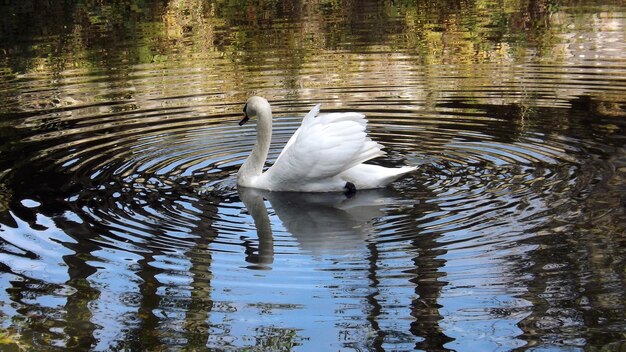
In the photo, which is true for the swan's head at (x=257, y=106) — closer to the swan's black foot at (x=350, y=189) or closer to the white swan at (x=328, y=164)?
the white swan at (x=328, y=164)

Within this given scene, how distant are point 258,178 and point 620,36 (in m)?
10.4

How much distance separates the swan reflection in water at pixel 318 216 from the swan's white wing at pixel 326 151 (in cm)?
23

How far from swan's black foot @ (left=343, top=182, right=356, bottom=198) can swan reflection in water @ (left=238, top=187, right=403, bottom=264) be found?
36mm

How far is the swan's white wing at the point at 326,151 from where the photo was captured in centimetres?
876

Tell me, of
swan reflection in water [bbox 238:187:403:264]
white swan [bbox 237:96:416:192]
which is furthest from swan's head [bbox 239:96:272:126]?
swan reflection in water [bbox 238:187:403:264]

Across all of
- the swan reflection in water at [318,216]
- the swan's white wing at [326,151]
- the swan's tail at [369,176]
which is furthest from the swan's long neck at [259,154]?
the swan's tail at [369,176]

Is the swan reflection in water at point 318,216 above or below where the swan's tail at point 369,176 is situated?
below

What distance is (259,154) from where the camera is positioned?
9.47 metres

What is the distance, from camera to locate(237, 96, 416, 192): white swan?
8773mm

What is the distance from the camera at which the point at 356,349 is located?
561cm

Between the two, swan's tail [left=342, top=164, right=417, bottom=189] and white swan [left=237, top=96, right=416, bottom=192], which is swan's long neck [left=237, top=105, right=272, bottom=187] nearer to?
white swan [left=237, top=96, right=416, bottom=192]

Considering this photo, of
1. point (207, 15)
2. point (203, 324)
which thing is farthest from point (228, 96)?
point (207, 15)

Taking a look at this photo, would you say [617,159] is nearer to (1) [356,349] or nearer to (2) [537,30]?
(1) [356,349]

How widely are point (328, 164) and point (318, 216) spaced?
1.91ft
